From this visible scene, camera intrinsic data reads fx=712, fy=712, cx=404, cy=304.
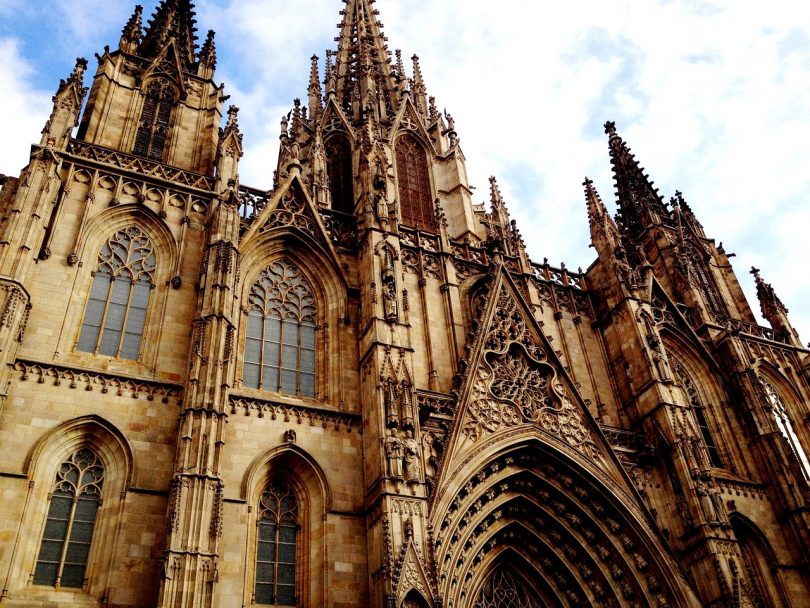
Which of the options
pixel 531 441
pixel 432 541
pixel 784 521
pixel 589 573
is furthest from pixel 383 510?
pixel 784 521

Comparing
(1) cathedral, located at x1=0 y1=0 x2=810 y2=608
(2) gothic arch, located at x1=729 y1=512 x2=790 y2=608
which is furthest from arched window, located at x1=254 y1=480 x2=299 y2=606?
(2) gothic arch, located at x1=729 y1=512 x2=790 y2=608

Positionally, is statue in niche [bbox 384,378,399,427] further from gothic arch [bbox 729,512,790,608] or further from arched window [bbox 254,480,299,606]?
gothic arch [bbox 729,512,790,608]

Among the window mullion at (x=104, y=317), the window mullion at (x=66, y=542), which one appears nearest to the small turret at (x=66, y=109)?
the window mullion at (x=104, y=317)

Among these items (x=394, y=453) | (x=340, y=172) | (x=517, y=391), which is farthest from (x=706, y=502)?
(x=340, y=172)

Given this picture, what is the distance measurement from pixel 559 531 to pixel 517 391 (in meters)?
3.66

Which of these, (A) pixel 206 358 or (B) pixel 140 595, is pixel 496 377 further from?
(B) pixel 140 595

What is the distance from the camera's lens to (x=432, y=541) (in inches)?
571

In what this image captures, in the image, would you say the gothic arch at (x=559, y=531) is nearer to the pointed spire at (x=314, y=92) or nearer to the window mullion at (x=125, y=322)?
the window mullion at (x=125, y=322)

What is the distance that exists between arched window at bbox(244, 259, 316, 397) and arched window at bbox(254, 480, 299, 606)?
2698 mm

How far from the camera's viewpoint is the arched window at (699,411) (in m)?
22.0

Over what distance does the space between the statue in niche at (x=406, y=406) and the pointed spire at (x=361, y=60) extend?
16820 millimetres

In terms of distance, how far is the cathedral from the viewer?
13711 mm

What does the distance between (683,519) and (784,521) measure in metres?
4.43

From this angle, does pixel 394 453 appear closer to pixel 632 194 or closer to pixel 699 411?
pixel 699 411
